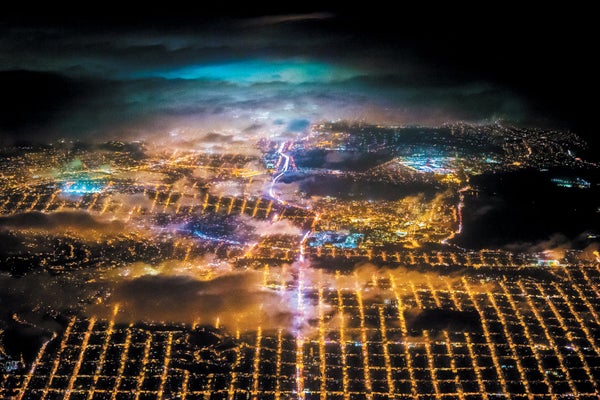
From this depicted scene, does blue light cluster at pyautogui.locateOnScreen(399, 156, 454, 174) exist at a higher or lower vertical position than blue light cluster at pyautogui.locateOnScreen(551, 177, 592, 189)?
higher

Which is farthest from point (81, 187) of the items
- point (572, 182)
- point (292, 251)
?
point (572, 182)

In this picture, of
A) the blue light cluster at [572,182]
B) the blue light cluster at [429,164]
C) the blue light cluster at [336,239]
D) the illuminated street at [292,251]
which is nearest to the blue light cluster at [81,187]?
the illuminated street at [292,251]

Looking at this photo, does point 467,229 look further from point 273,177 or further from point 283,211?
point 273,177

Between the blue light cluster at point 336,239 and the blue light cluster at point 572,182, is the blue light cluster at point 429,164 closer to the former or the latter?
the blue light cluster at point 572,182

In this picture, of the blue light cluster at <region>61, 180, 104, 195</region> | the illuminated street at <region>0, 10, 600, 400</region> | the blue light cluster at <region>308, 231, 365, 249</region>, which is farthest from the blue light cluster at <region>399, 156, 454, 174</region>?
the blue light cluster at <region>61, 180, 104, 195</region>

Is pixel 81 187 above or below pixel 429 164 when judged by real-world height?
above

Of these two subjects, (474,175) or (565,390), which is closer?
(565,390)

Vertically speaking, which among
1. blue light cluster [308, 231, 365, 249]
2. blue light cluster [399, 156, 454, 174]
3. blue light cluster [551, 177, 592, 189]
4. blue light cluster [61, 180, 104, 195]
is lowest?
blue light cluster [551, 177, 592, 189]

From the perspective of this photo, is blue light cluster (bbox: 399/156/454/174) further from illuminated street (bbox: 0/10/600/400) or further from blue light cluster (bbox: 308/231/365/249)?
blue light cluster (bbox: 308/231/365/249)

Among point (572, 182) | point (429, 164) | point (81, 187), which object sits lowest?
point (572, 182)

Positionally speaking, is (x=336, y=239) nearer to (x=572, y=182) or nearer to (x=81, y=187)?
(x=81, y=187)

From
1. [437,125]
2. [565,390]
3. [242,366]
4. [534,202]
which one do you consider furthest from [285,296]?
[437,125]
